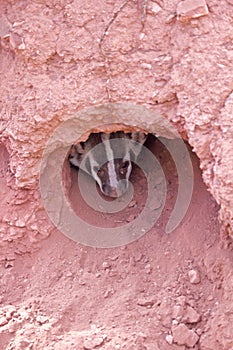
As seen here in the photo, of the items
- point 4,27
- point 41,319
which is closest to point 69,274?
point 41,319

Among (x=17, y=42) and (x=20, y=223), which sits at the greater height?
(x=17, y=42)

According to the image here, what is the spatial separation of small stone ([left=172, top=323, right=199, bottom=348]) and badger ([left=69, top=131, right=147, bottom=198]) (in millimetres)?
1107

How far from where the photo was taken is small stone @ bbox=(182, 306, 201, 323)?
222cm

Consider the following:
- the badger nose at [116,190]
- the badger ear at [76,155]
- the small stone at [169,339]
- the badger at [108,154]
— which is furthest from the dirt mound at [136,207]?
the badger ear at [76,155]

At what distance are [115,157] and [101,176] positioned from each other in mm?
159

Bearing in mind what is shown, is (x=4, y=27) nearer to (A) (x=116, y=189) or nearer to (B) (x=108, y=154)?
(B) (x=108, y=154)

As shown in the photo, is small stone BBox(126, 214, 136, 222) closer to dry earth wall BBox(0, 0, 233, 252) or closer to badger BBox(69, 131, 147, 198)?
badger BBox(69, 131, 147, 198)

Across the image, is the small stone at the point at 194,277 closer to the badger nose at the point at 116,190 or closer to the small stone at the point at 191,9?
the badger nose at the point at 116,190

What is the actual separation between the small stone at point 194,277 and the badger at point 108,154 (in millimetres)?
835

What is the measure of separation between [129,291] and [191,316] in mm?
339

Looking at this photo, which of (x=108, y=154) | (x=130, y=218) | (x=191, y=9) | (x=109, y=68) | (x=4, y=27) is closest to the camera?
(x=191, y=9)

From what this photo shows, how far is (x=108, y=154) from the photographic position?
3150 mm

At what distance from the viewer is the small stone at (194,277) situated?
238cm

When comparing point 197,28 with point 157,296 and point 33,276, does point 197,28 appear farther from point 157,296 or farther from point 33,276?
point 33,276
